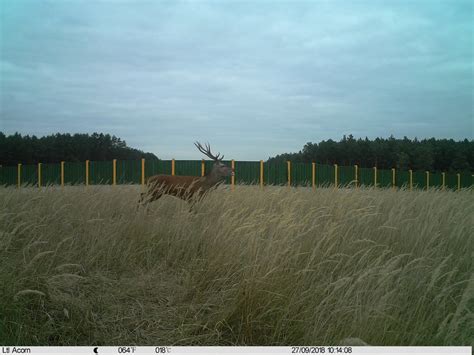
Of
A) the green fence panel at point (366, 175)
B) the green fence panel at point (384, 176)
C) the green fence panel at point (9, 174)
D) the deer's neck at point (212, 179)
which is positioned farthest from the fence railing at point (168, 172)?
the deer's neck at point (212, 179)

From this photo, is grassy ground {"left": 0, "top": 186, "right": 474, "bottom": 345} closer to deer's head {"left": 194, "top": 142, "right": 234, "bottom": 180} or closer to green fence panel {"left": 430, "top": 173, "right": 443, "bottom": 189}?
deer's head {"left": 194, "top": 142, "right": 234, "bottom": 180}

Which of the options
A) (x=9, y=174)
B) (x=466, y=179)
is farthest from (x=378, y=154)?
(x=9, y=174)

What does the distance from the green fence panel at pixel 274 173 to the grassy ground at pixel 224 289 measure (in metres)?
11.6

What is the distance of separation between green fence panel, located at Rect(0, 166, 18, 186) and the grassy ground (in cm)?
1023

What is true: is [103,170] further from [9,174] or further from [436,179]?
[436,179]

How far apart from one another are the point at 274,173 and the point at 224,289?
13.0 m

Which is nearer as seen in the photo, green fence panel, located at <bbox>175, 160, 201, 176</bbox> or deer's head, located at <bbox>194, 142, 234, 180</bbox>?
deer's head, located at <bbox>194, 142, 234, 180</bbox>

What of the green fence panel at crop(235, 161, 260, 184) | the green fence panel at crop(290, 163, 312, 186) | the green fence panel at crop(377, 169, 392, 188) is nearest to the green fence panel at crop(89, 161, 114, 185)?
the green fence panel at crop(235, 161, 260, 184)

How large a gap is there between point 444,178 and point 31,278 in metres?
19.1

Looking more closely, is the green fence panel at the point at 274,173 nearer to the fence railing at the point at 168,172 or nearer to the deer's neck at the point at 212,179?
the fence railing at the point at 168,172

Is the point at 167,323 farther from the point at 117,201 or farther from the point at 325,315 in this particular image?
the point at 117,201

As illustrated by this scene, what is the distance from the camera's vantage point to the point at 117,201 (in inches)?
202

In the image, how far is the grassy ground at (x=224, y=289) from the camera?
2.11 metres

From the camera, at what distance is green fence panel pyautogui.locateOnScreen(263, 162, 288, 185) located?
1526 centimetres
